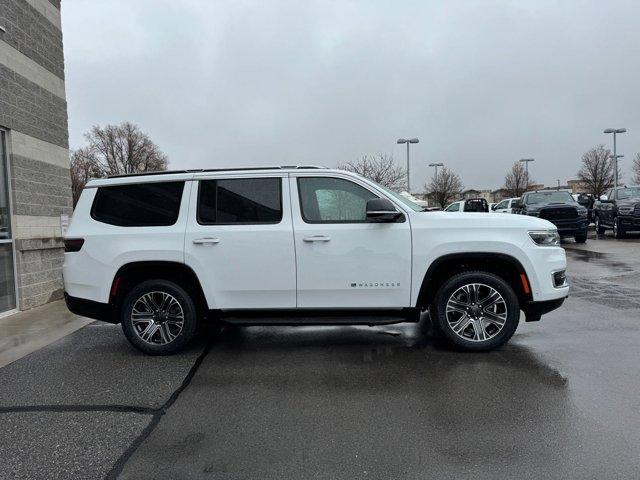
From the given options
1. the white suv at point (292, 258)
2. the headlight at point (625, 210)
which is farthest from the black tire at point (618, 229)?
the white suv at point (292, 258)

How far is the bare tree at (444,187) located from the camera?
54.5m

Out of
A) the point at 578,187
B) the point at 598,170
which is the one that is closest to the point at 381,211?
the point at 598,170

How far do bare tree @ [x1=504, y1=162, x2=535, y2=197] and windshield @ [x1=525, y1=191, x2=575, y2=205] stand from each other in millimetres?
42989

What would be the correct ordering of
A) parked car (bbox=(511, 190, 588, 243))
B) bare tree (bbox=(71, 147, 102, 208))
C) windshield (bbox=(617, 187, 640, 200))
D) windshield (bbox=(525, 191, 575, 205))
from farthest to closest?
1. bare tree (bbox=(71, 147, 102, 208))
2. windshield (bbox=(617, 187, 640, 200))
3. windshield (bbox=(525, 191, 575, 205))
4. parked car (bbox=(511, 190, 588, 243))

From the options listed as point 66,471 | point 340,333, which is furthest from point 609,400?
point 66,471

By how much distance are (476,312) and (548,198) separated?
47.7ft

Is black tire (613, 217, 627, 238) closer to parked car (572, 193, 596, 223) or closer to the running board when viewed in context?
parked car (572, 193, 596, 223)

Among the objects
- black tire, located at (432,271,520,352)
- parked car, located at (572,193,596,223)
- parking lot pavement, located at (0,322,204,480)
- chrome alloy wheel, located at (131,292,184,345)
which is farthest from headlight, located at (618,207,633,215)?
chrome alloy wheel, located at (131,292,184,345)

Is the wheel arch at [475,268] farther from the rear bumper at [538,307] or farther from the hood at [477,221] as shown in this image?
the hood at [477,221]

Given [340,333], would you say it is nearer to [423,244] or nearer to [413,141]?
[423,244]

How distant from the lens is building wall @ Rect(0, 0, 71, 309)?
840 cm

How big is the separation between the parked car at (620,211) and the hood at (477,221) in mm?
15230

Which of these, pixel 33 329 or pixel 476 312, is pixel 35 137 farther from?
pixel 476 312

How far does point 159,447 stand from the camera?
3.40 m
